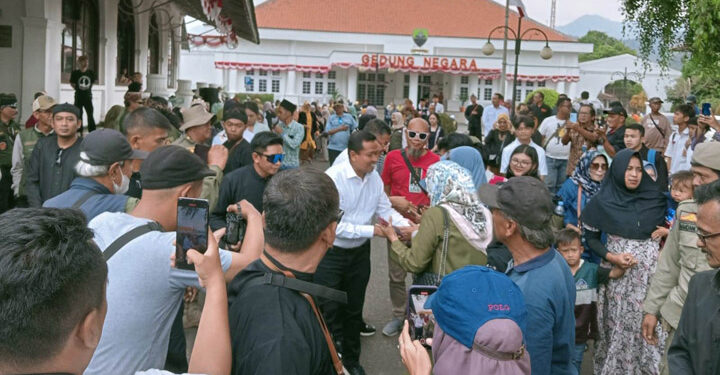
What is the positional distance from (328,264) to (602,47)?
10210cm

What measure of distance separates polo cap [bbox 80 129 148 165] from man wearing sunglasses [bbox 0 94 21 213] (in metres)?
5.29

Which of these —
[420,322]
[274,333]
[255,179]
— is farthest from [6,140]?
[274,333]

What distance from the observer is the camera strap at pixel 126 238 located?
257 cm

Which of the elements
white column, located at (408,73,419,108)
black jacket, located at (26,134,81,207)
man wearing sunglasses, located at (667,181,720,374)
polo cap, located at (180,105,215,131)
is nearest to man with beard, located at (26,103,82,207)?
black jacket, located at (26,134,81,207)

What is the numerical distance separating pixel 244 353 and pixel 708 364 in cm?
191

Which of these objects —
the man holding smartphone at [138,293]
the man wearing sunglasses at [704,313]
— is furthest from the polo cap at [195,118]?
the man wearing sunglasses at [704,313]

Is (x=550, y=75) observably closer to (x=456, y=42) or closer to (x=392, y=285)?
(x=456, y=42)

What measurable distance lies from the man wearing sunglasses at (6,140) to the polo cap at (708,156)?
7.46m

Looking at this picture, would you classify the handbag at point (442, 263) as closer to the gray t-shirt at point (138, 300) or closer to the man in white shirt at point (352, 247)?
the man in white shirt at point (352, 247)

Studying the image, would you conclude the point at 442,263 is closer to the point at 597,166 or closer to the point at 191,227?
the point at 191,227

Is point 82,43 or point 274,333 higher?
point 82,43

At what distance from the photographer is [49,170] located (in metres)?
6.26

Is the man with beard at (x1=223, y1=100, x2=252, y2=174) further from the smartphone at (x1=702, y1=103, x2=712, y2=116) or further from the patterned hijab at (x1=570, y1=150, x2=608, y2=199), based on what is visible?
the smartphone at (x1=702, y1=103, x2=712, y2=116)

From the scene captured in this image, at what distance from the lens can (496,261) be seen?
4.14m
